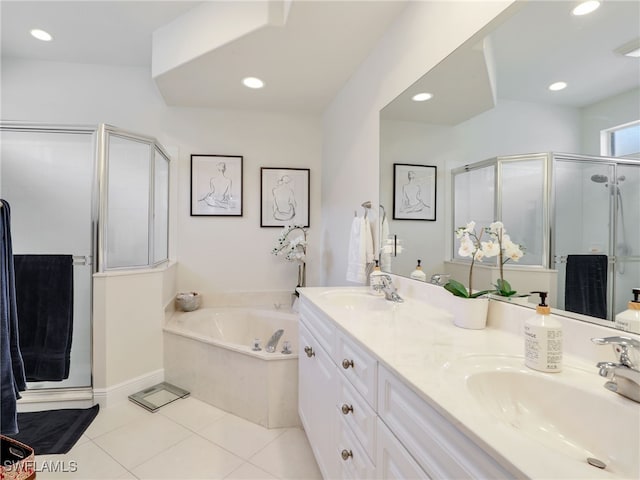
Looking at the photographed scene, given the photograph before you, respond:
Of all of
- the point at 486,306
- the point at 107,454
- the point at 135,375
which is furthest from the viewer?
the point at 135,375

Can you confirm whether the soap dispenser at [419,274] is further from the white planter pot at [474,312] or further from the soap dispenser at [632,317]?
the soap dispenser at [632,317]

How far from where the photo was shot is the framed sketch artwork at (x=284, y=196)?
311 cm

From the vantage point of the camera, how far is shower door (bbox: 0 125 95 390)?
216cm

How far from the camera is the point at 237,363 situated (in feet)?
6.63

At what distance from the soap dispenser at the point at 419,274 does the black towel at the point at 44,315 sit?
85.4 inches

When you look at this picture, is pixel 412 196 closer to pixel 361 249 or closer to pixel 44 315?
pixel 361 249

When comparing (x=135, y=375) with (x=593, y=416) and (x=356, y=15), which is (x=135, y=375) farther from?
(x=356, y=15)

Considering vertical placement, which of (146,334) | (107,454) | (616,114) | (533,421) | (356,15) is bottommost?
(107,454)

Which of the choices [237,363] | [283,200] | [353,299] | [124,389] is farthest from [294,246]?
[124,389]

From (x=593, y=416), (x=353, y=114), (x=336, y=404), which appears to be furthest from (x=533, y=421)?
(x=353, y=114)

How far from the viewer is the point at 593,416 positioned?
24.7 inches

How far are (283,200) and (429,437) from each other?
2.70m

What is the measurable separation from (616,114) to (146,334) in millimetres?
2753

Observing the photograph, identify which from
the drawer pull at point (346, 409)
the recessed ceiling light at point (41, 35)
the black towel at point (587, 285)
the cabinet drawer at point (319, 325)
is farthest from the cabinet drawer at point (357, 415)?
the recessed ceiling light at point (41, 35)
